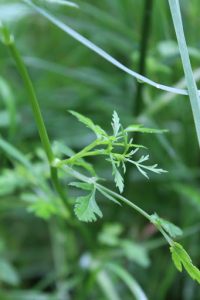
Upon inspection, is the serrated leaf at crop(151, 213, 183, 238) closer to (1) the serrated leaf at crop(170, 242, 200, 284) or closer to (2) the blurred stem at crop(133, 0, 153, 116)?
(1) the serrated leaf at crop(170, 242, 200, 284)

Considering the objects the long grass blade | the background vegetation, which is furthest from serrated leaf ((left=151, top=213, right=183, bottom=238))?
the background vegetation

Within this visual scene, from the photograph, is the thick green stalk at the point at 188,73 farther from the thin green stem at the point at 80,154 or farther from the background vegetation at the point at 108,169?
the background vegetation at the point at 108,169

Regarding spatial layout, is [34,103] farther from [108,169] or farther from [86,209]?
[108,169]

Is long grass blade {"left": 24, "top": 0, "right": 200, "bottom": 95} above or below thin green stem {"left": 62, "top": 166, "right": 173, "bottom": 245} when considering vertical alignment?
above

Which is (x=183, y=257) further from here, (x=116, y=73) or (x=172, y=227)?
(x=116, y=73)

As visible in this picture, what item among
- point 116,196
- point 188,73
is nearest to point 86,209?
point 116,196
